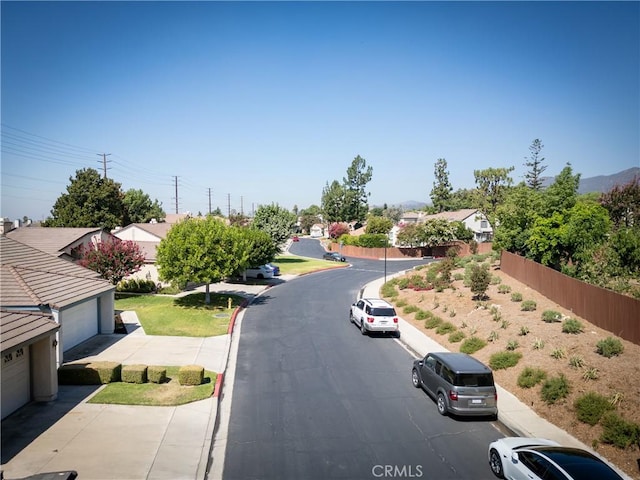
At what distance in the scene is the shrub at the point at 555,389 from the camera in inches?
596

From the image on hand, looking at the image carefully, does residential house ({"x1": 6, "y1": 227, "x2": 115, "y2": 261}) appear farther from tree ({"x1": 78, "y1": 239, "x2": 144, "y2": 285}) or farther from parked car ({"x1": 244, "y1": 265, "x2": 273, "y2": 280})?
parked car ({"x1": 244, "y1": 265, "x2": 273, "y2": 280})

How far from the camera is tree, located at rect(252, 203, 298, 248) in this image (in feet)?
178

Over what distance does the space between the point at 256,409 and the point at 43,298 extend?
1066cm

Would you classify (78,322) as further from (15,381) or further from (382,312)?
(382,312)

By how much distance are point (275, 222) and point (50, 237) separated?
79.8 ft

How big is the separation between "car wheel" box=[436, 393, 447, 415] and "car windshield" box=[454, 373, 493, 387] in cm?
90

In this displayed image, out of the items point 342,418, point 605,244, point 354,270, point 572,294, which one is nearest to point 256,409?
point 342,418

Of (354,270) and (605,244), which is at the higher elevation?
(605,244)

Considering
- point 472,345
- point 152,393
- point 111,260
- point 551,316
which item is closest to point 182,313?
point 111,260

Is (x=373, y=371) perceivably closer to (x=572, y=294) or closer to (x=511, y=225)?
(x=572, y=294)

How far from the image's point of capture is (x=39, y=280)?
20.3 meters

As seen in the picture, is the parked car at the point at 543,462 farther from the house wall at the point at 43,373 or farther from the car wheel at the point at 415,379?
the house wall at the point at 43,373

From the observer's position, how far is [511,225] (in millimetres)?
37344

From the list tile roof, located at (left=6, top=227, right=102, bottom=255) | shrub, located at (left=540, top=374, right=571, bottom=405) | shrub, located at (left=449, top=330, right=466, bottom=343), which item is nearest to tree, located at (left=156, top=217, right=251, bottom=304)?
tile roof, located at (left=6, top=227, right=102, bottom=255)
